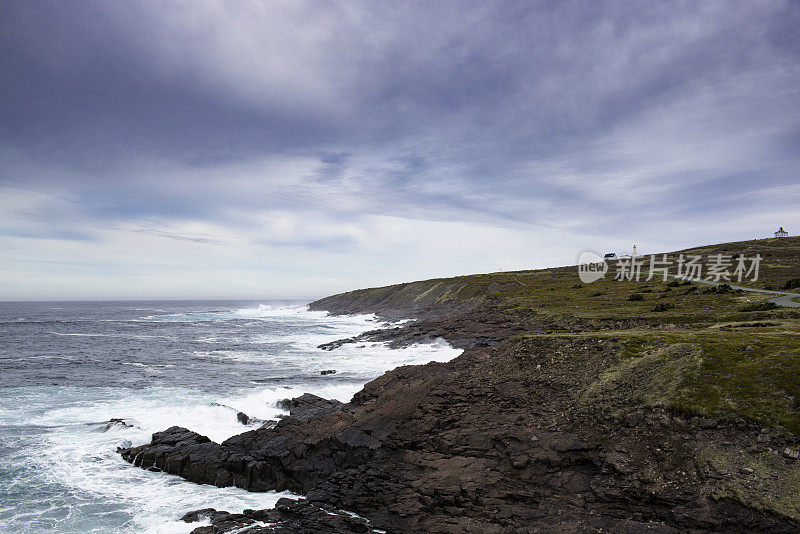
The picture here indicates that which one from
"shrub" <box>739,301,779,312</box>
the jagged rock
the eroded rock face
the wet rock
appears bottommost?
the wet rock

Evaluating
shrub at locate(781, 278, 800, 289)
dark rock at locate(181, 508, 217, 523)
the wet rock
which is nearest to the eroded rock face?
dark rock at locate(181, 508, 217, 523)

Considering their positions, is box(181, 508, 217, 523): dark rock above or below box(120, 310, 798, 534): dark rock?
below

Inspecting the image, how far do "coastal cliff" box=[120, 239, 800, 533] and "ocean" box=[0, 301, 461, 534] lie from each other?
1462mm

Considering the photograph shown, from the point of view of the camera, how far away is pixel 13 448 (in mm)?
19328

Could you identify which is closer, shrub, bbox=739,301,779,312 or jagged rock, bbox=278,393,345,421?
jagged rock, bbox=278,393,345,421

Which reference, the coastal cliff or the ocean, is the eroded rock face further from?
the ocean

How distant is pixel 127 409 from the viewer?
25.2 metres

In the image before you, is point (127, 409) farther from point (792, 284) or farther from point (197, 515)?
point (792, 284)

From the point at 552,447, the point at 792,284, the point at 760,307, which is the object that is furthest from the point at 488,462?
the point at 792,284

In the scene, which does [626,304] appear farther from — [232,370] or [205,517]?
[205,517]

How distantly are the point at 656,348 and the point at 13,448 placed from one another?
3132 cm

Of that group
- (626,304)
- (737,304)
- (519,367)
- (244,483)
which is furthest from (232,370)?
(737,304)

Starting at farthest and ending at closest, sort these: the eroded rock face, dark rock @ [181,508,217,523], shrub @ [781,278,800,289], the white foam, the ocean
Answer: shrub @ [781,278,800,289] < the ocean < the white foam < dark rock @ [181,508,217,523] < the eroded rock face

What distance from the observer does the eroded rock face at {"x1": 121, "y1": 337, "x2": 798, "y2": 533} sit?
1123cm
